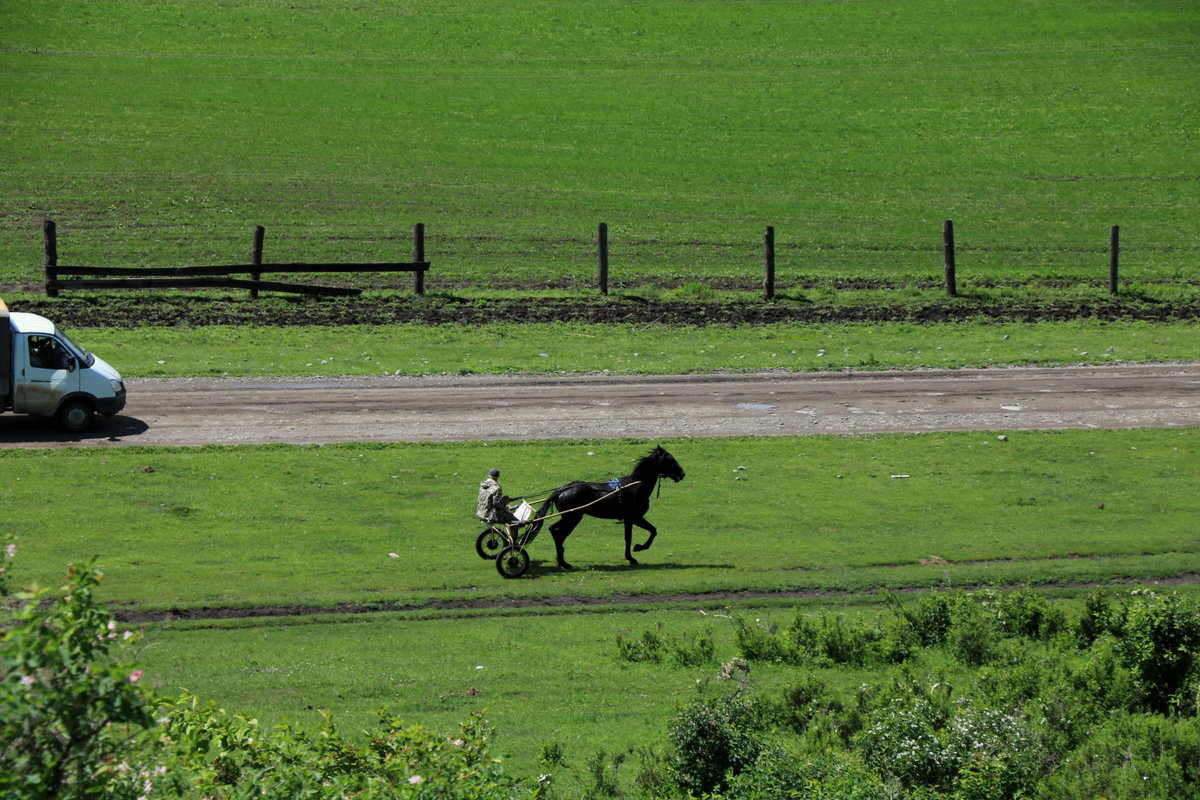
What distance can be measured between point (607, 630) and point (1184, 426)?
1563cm

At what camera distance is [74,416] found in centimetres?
2486

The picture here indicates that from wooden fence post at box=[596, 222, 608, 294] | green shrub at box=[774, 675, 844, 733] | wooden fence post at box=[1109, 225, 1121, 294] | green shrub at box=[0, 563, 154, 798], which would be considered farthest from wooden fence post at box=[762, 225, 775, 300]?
green shrub at box=[0, 563, 154, 798]

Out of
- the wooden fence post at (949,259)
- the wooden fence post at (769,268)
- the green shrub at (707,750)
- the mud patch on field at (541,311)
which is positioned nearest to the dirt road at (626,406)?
the mud patch on field at (541,311)

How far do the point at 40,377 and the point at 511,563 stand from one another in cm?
1207

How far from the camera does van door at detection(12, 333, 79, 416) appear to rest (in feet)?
80.6

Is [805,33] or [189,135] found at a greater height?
[805,33]

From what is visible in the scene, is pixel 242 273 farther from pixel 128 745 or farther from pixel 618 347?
pixel 128 745

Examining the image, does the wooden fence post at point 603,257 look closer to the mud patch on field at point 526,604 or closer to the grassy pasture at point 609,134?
the grassy pasture at point 609,134

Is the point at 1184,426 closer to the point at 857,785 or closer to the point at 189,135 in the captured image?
the point at 857,785

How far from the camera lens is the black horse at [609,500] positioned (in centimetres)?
Result: 1800

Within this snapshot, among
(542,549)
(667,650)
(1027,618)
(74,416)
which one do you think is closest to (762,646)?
(667,650)

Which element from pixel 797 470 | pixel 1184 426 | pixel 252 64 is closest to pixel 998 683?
pixel 797 470

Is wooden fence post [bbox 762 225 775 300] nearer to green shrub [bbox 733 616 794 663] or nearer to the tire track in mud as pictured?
the tire track in mud

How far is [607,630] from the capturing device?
15.7m
